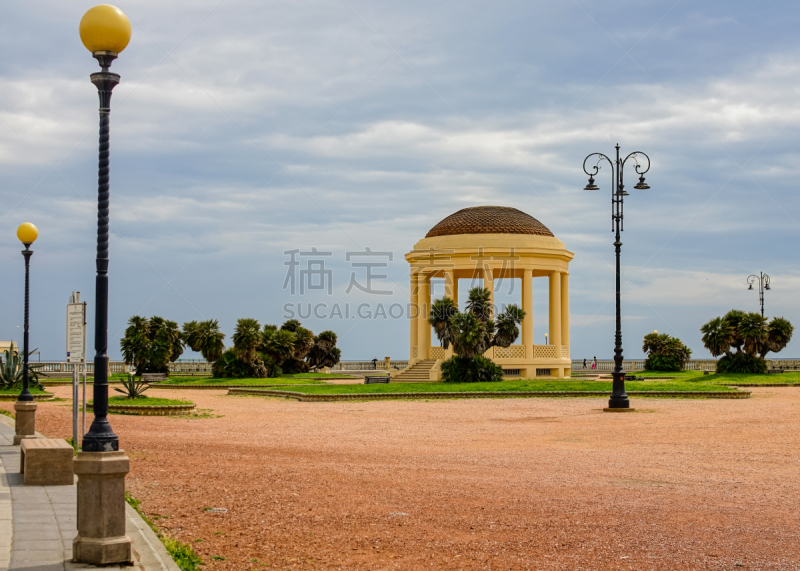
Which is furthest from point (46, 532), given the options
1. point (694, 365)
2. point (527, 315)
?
point (694, 365)

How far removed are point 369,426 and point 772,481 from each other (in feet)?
36.9

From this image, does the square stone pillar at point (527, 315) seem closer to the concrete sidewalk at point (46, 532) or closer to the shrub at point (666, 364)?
the shrub at point (666, 364)

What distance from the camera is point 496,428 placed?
70.6ft

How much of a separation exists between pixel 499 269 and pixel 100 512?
→ 42552 mm

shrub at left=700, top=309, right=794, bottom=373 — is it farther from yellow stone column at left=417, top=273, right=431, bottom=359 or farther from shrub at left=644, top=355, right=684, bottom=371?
yellow stone column at left=417, top=273, right=431, bottom=359

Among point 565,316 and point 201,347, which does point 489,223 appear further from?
point 201,347

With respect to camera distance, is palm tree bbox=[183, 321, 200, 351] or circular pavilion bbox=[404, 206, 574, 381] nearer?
circular pavilion bbox=[404, 206, 574, 381]

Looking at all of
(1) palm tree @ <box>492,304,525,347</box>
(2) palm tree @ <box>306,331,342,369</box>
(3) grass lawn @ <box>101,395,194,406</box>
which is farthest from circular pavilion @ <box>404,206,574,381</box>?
(3) grass lawn @ <box>101,395,194,406</box>

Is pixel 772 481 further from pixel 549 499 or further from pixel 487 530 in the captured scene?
pixel 487 530

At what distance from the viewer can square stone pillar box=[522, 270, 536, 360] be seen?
48188 mm

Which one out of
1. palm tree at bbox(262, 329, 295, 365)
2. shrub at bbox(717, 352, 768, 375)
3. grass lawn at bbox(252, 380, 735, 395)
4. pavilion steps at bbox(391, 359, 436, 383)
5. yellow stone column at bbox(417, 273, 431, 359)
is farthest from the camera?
palm tree at bbox(262, 329, 295, 365)

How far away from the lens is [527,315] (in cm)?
4816

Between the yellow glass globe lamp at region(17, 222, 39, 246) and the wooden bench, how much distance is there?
23.7 ft

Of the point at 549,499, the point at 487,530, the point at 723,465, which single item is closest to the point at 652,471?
the point at 723,465
